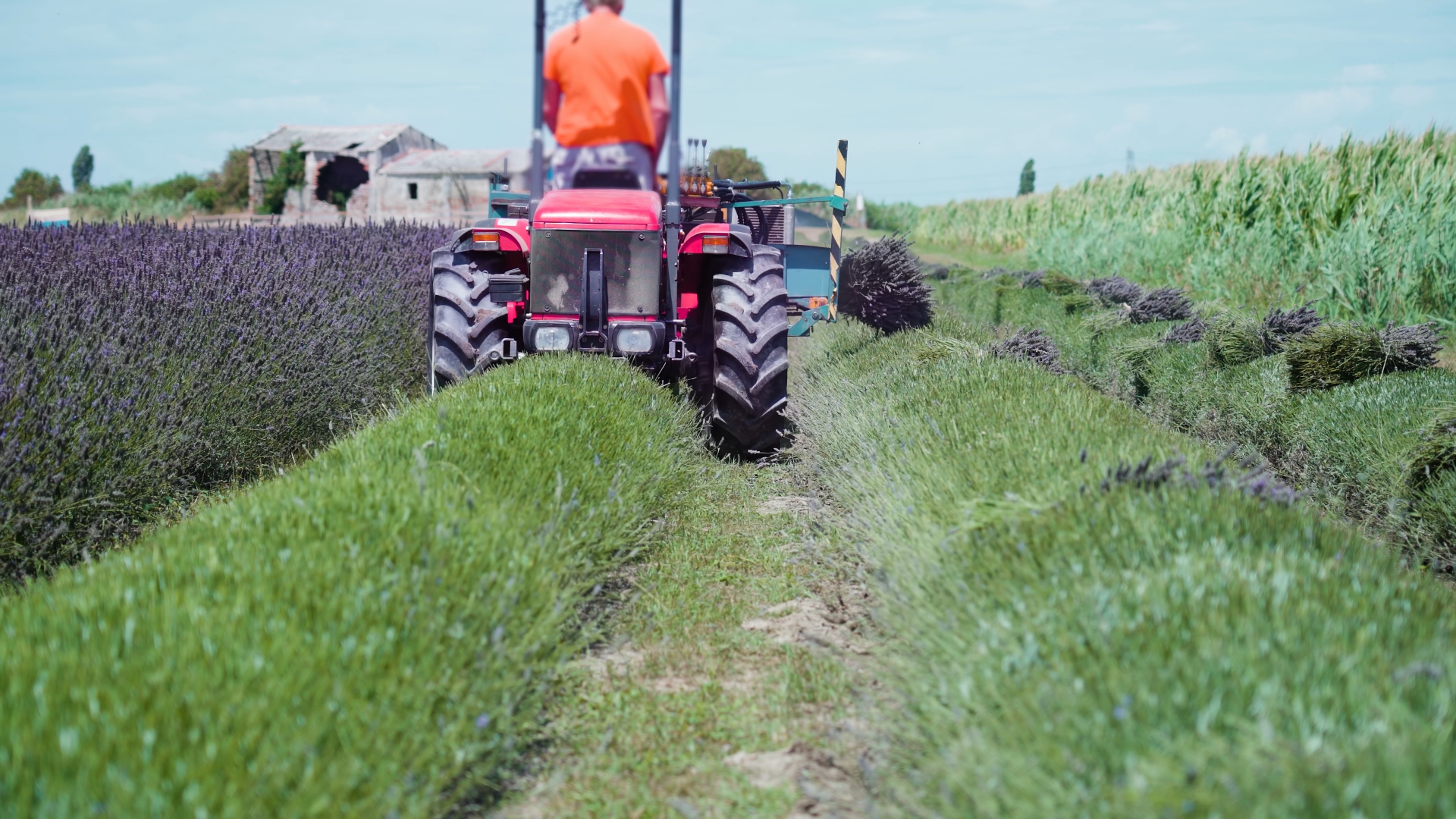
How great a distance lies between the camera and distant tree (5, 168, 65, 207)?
61594 millimetres

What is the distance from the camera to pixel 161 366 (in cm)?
634

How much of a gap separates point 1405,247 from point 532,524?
11.3 meters

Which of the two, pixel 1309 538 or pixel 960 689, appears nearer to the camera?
pixel 960 689

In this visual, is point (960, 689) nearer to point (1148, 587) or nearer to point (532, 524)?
point (1148, 587)

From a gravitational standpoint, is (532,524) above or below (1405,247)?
below

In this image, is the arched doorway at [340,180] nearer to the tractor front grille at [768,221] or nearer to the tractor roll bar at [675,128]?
the tractor front grille at [768,221]

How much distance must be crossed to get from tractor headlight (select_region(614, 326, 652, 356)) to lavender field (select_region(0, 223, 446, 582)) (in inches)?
93.7

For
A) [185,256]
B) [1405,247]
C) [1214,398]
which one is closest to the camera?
[1214,398]

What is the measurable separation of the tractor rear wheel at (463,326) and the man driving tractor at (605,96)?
1896 millimetres

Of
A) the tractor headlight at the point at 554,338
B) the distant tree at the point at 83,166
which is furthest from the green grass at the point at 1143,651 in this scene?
the distant tree at the point at 83,166

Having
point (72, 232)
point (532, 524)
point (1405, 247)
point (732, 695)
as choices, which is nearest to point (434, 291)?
point (532, 524)

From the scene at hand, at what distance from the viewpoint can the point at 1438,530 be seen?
16.9ft

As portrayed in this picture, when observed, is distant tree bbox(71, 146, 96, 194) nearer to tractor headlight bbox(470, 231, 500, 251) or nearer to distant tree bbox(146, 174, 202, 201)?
distant tree bbox(146, 174, 202, 201)

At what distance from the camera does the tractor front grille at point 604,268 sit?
257 inches
